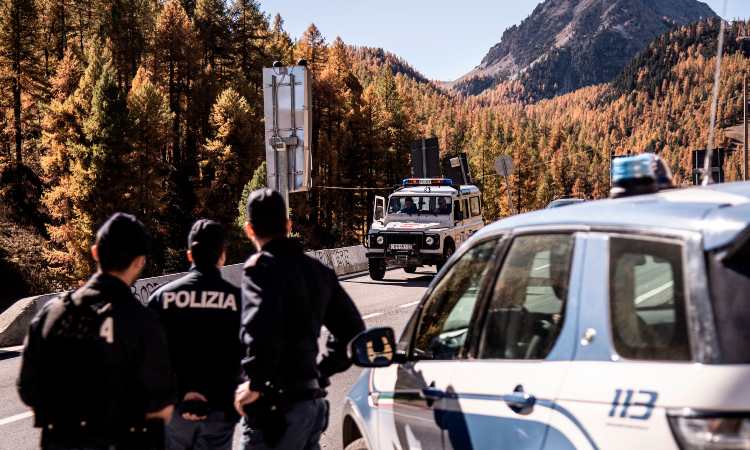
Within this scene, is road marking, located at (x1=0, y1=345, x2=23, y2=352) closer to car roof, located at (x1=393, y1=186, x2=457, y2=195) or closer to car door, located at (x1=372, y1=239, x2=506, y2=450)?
car door, located at (x1=372, y1=239, x2=506, y2=450)

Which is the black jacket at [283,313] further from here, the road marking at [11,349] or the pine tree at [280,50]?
the pine tree at [280,50]

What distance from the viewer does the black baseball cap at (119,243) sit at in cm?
302

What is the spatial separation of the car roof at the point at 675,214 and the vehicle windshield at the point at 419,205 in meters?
18.2

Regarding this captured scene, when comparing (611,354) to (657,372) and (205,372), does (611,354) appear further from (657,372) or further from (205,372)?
(205,372)

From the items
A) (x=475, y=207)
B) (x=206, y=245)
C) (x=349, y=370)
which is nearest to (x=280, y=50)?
(x=475, y=207)

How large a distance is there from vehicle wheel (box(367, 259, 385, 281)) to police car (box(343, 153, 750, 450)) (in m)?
17.6

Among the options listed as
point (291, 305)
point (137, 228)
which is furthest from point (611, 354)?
point (137, 228)

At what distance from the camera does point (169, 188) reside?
62812 millimetres

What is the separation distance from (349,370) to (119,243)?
7.10 meters

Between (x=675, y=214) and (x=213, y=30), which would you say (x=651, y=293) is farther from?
(x=213, y=30)

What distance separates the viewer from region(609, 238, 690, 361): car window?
7.39 ft

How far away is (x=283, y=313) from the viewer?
3291 millimetres

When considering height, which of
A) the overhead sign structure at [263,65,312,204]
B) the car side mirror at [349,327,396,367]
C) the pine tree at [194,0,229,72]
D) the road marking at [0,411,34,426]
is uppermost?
the pine tree at [194,0,229,72]

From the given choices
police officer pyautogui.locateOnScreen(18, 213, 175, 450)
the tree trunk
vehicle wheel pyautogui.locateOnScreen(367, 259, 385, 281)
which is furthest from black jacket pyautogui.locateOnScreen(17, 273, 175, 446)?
the tree trunk
